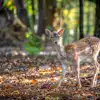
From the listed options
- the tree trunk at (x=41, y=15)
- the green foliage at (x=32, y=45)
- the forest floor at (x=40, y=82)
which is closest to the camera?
the forest floor at (x=40, y=82)

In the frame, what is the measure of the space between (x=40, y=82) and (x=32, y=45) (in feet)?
30.1

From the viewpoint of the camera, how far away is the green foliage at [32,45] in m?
20.2

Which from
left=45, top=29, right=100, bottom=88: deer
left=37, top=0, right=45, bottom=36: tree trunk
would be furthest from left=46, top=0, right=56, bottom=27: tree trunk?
left=45, top=29, right=100, bottom=88: deer

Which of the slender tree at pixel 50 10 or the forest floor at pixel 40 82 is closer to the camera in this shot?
the forest floor at pixel 40 82

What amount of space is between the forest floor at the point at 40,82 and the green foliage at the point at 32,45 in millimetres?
3947

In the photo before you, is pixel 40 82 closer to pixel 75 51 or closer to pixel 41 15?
pixel 75 51

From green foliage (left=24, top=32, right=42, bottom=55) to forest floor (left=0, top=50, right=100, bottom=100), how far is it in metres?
3.95

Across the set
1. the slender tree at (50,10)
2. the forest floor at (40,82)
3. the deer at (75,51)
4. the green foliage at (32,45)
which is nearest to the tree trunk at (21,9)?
the green foliage at (32,45)

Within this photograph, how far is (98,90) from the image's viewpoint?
35.8ft

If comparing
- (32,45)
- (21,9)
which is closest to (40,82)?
(32,45)

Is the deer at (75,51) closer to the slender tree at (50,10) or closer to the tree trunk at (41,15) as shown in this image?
the tree trunk at (41,15)

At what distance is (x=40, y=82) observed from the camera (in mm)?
12148

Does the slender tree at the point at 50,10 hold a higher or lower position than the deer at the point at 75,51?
higher

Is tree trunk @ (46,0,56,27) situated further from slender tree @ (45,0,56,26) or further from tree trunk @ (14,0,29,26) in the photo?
tree trunk @ (14,0,29,26)
